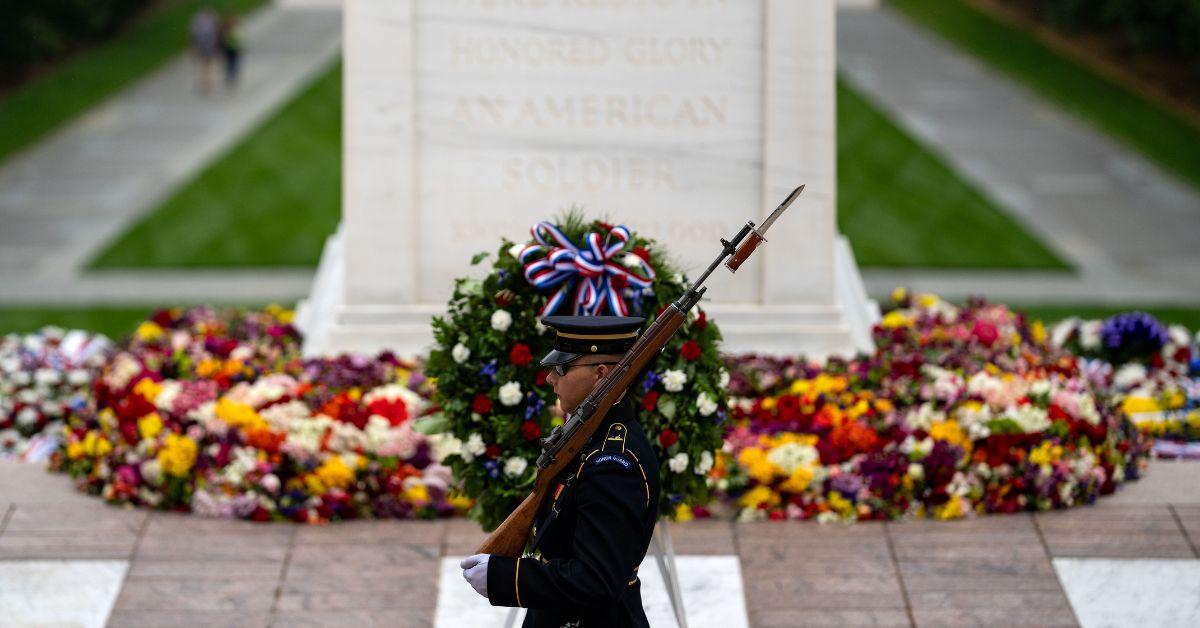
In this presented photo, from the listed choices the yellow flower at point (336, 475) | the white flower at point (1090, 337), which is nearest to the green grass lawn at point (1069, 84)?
the white flower at point (1090, 337)

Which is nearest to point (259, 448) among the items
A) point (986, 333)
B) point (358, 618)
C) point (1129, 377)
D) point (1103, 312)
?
point (358, 618)

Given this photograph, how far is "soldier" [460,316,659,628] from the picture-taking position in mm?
5668

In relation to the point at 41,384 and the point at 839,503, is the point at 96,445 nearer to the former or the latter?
the point at 41,384

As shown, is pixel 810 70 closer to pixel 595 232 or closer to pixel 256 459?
pixel 595 232

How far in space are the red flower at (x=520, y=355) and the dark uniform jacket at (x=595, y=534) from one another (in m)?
1.21

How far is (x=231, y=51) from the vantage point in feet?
80.4

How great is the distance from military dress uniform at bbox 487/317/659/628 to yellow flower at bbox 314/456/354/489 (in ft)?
10.1

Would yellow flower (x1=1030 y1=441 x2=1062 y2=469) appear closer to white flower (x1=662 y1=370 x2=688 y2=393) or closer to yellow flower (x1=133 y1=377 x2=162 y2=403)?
white flower (x1=662 y1=370 x2=688 y2=393)

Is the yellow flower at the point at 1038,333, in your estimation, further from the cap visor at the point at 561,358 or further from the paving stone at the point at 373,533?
the cap visor at the point at 561,358

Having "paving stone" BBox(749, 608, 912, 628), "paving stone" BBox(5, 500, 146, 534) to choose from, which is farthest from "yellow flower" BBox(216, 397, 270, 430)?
"paving stone" BBox(749, 608, 912, 628)

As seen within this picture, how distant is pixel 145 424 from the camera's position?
931cm

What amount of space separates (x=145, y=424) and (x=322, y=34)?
2052 centimetres

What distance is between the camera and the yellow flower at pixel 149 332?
36.2 feet

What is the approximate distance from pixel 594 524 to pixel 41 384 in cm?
653
